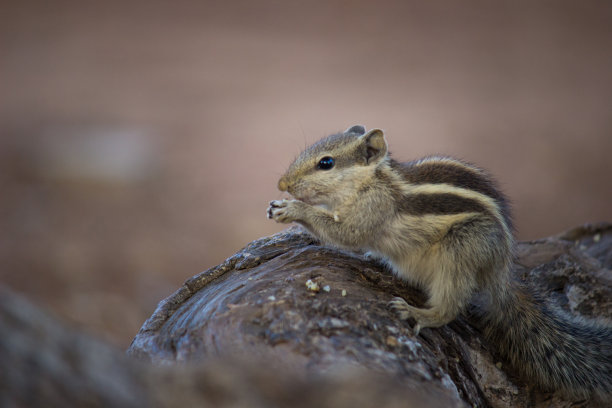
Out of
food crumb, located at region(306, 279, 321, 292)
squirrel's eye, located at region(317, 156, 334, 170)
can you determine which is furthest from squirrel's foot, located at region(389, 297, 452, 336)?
squirrel's eye, located at region(317, 156, 334, 170)

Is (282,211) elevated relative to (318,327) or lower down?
elevated

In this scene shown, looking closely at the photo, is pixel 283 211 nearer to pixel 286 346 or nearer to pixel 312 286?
pixel 312 286

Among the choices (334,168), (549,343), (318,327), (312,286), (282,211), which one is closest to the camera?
(318,327)

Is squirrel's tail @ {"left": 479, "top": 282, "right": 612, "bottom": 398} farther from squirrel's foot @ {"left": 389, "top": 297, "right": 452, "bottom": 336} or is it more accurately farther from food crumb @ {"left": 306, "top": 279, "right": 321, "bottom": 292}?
food crumb @ {"left": 306, "top": 279, "right": 321, "bottom": 292}

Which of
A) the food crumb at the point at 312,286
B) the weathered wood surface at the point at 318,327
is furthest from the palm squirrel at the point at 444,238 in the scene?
the food crumb at the point at 312,286

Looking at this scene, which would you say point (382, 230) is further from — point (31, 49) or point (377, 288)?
point (31, 49)

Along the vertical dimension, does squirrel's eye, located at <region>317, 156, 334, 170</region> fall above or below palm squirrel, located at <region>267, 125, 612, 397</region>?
above

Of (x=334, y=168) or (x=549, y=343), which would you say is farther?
(x=334, y=168)

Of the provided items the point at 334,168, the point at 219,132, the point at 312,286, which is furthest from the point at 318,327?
the point at 219,132
